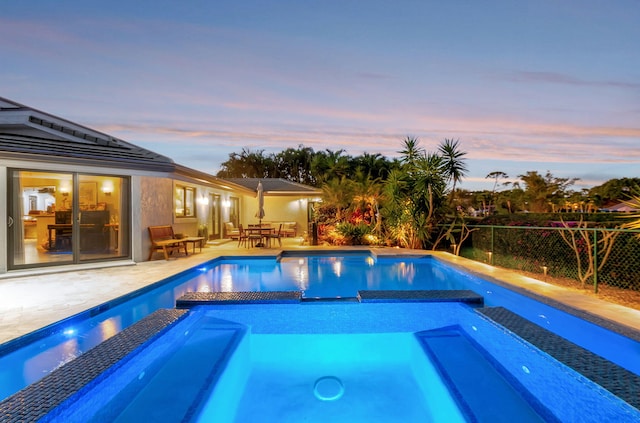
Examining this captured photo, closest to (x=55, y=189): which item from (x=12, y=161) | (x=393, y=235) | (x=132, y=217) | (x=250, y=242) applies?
(x=12, y=161)

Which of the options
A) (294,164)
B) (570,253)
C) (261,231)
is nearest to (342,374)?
(570,253)

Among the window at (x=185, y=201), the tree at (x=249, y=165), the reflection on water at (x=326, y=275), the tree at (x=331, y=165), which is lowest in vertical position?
the reflection on water at (x=326, y=275)

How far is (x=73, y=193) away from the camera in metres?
8.66

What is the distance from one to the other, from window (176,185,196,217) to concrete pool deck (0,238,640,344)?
336 centimetres

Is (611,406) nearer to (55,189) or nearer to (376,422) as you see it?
(376,422)

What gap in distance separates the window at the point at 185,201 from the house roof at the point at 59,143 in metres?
2.28

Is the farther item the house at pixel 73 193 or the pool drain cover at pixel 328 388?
the house at pixel 73 193

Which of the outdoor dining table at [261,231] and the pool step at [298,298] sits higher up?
the outdoor dining table at [261,231]

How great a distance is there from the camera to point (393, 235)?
44.3 ft

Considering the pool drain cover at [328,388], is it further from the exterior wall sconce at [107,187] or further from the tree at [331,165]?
the tree at [331,165]

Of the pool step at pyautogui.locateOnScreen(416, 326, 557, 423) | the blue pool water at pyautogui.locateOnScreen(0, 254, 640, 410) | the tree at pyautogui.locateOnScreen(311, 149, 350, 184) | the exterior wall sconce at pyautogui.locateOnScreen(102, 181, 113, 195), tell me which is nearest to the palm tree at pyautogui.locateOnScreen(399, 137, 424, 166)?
the blue pool water at pyautogui.locateOnScreen(0, 254, 640, 410)

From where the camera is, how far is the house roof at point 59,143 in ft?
25.7

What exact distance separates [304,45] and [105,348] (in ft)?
38.1

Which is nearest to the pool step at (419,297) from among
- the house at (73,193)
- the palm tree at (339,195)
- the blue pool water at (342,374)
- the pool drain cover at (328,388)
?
the blue pool water at (342,374)
